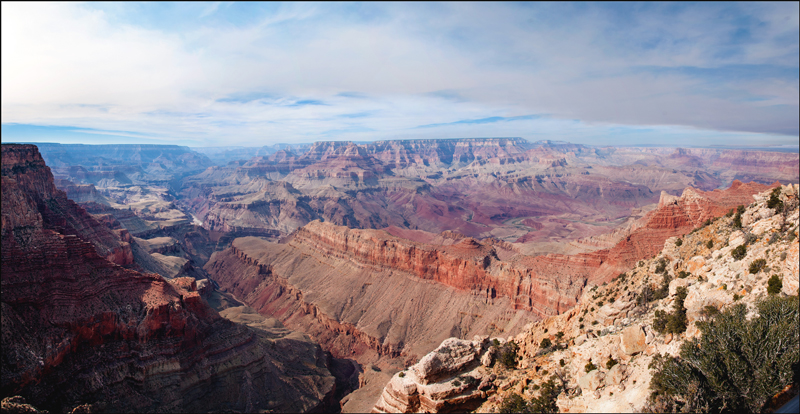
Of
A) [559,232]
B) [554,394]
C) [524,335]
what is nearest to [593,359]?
[554,394]

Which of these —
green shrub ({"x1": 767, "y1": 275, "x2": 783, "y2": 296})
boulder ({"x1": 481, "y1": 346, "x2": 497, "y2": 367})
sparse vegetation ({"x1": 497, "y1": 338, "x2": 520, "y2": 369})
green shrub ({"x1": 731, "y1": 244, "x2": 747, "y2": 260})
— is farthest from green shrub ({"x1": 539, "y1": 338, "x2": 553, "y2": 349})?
green shrub ({"x1": 767, "y1": 275, "x2": 783, "y2": 296})

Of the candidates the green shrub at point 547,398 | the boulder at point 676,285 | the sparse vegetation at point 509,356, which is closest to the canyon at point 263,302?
the sparse vegetation at point 509,356

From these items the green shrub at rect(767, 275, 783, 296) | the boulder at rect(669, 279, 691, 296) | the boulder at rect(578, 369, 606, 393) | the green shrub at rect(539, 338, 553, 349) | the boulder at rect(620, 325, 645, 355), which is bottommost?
the green shrub at rect(539, 338, 553, 349)

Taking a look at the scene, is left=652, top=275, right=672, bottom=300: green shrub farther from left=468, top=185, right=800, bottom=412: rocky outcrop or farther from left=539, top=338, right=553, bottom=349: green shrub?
left=539, top=338, right=553, bottom=349: green shrub

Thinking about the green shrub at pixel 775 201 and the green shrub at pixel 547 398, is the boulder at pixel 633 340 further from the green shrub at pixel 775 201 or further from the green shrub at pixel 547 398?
the green shrub at pixel 775 201

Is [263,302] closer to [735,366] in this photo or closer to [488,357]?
[488,357]
